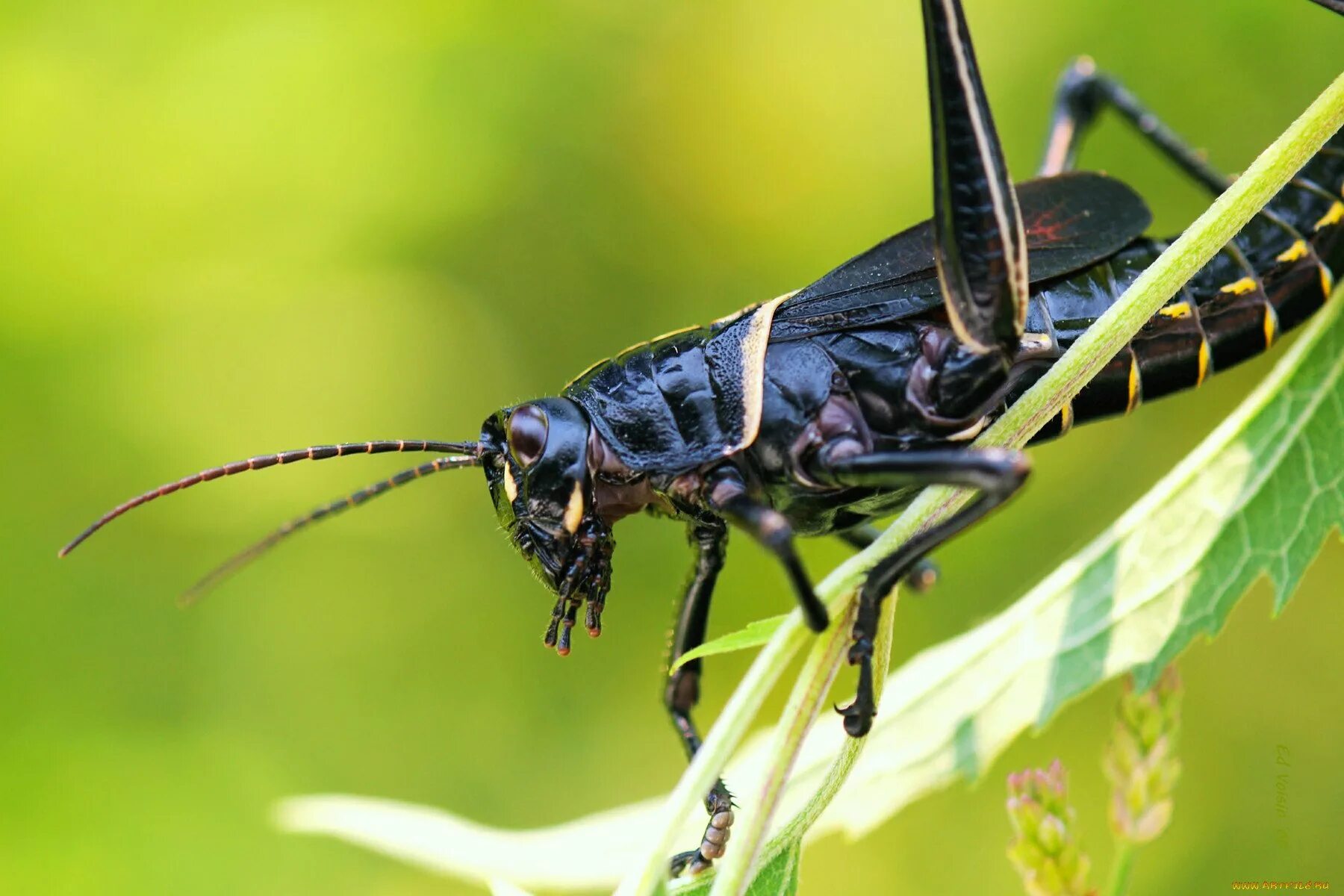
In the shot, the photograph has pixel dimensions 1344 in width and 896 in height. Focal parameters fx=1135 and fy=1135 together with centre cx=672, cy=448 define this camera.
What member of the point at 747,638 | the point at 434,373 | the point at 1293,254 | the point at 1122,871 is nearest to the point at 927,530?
the point at 747,638

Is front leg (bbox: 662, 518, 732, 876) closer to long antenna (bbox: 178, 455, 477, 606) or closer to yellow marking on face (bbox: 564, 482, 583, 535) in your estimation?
yellow marking on face (bbox: 564, 482, 583, 535)

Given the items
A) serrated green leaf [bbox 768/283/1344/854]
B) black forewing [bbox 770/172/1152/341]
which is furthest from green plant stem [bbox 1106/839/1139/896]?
black forewing [bbox 770/172/1152/341]

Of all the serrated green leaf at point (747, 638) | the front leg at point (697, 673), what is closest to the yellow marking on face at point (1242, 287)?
the front leg at point (697, 673)

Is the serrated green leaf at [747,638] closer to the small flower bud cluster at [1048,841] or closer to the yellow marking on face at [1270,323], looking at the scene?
the small flower bud cluster at [1048,841]

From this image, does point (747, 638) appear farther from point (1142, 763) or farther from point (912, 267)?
point (912, 267)

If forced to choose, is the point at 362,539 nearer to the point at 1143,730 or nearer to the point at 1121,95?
the point at 1121,95

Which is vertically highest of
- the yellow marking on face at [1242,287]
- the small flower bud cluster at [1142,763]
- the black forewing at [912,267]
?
the black forewing at [912,267]
